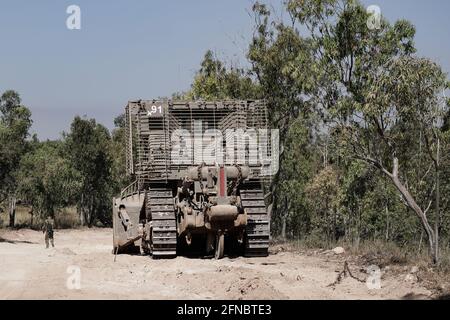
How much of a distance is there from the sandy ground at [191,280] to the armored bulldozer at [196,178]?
Answer: 2.99 ft

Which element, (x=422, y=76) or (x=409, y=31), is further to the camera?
(x=409, y=31)

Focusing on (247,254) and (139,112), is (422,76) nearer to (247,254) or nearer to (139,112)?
Result: (247,254)

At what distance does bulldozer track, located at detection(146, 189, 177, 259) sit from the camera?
2030 centimetres

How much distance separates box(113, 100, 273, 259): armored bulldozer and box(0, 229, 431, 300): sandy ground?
911mm

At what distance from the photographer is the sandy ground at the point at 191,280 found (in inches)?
539

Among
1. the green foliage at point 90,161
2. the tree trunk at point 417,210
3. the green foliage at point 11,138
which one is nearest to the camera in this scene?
the tree trunk at point 417,210

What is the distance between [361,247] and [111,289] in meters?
9.14

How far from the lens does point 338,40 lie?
1869 centimetres

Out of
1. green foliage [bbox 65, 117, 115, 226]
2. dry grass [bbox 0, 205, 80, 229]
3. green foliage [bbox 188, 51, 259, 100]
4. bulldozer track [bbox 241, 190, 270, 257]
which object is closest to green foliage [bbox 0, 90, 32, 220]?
dry grass [bbox 0, 205, 80, 229]

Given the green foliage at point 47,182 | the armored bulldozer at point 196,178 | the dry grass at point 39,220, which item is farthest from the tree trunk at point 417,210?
the dry grass at point 39,220

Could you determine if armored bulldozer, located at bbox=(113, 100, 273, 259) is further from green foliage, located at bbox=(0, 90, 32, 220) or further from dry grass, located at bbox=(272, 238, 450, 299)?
green foliage, located at bbox=(0, 90, 32, 220)

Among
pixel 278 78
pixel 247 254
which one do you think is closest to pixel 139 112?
pixel 247 254

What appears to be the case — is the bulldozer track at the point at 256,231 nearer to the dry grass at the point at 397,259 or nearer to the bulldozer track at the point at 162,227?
the bulldozer track at the point at 162,227
